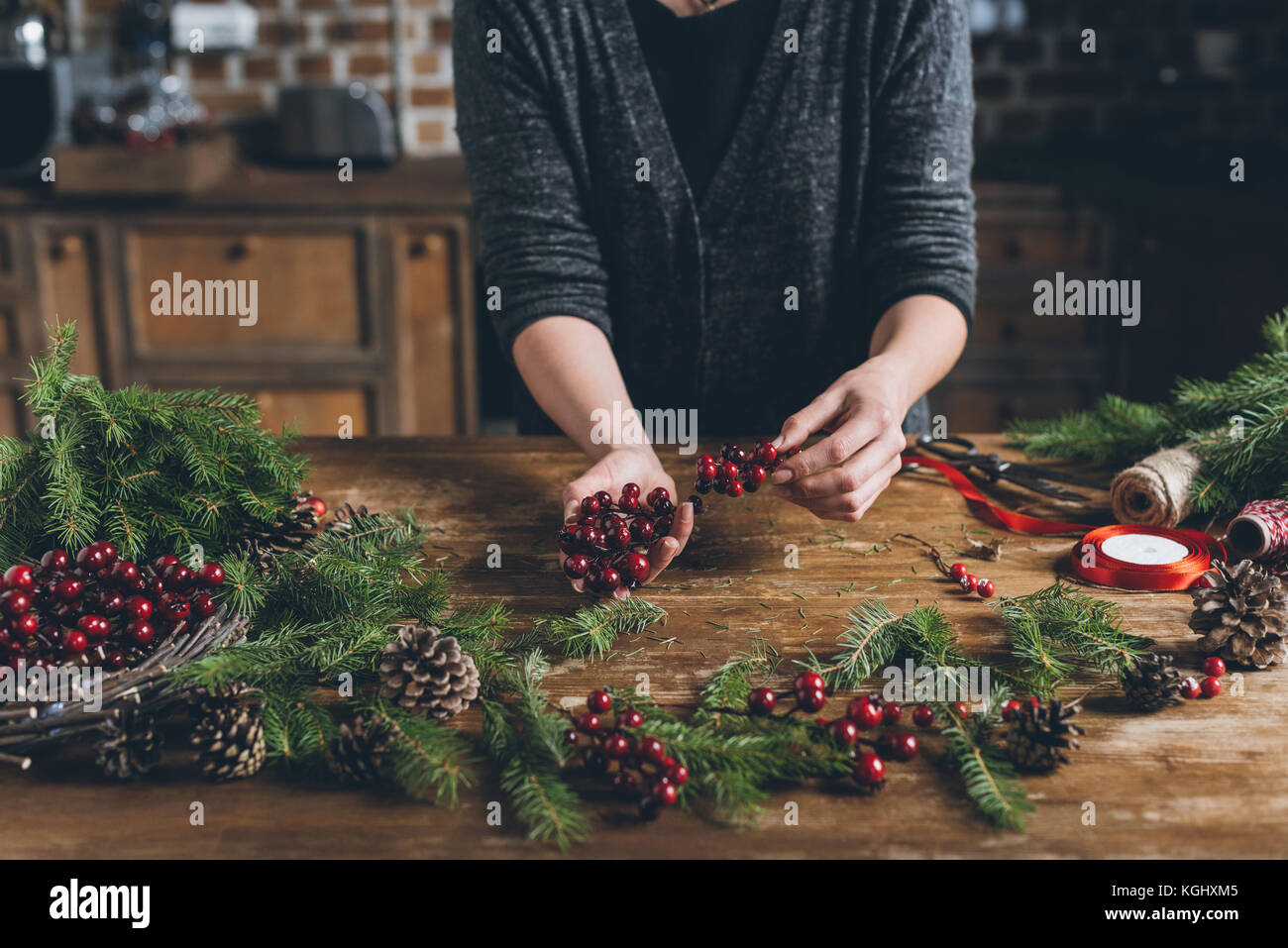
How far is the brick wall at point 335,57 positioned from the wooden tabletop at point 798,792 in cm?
218

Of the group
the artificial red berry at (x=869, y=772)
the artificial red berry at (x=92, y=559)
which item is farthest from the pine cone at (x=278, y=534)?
the artificial red berry at (x=869, y=772)

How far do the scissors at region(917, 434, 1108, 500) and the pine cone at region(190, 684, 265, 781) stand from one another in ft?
2.37

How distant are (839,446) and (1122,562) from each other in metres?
0.23

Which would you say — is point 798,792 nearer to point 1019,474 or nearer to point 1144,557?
point 1144,557

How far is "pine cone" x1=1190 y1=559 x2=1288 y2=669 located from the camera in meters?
0.72

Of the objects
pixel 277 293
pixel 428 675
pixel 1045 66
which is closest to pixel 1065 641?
pixel 428 675

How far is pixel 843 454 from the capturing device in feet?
2.90

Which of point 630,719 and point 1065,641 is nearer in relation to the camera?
point 630,719

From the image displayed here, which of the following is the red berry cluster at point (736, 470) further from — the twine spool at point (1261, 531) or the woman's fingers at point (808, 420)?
the twine spool at point (1261, 531)

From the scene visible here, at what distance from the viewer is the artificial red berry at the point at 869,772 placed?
0.60 meters

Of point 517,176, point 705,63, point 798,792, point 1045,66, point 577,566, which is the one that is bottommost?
point 798,792

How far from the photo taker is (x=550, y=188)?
127 centimetres

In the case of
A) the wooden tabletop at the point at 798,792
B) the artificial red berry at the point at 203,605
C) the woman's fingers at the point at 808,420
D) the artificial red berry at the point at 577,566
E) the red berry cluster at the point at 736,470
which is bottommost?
the wooden tabletop at the point at 798,792
